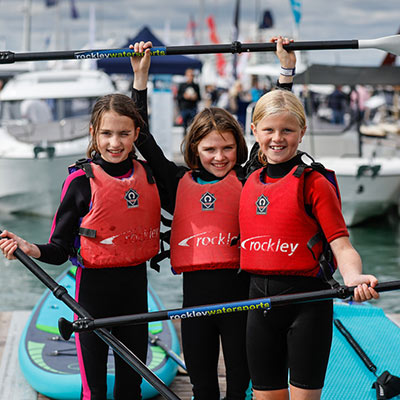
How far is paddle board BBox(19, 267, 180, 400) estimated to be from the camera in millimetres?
3369

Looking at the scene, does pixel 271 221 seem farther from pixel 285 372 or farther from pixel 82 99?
pixel 82 99

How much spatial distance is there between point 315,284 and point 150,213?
0.69 m

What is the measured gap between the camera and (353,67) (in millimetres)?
9719

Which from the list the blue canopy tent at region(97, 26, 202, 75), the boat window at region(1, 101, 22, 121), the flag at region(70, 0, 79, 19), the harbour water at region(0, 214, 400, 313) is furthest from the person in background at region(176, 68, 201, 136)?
the flag at region(70, 0, 79, 19)

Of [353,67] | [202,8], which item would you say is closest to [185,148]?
[353,67]

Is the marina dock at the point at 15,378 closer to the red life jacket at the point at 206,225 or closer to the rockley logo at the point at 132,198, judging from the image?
the red life jacket at the point at 206,225

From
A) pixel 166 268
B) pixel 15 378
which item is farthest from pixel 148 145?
pixel 166 268

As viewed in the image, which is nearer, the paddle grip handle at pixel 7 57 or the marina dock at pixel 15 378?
the paddle grip handle at pixel 7 57

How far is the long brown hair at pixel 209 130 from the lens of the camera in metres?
2.45

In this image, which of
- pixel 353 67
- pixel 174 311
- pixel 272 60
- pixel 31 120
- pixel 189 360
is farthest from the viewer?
pixel 272 60

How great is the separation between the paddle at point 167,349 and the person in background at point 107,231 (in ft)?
3.82

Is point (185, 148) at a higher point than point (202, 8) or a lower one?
lower

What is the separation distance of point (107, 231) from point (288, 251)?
0.69 meters

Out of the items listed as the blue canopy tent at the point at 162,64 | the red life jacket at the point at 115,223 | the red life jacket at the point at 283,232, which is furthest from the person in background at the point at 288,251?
the blue canopy tent at the point at 162,64
